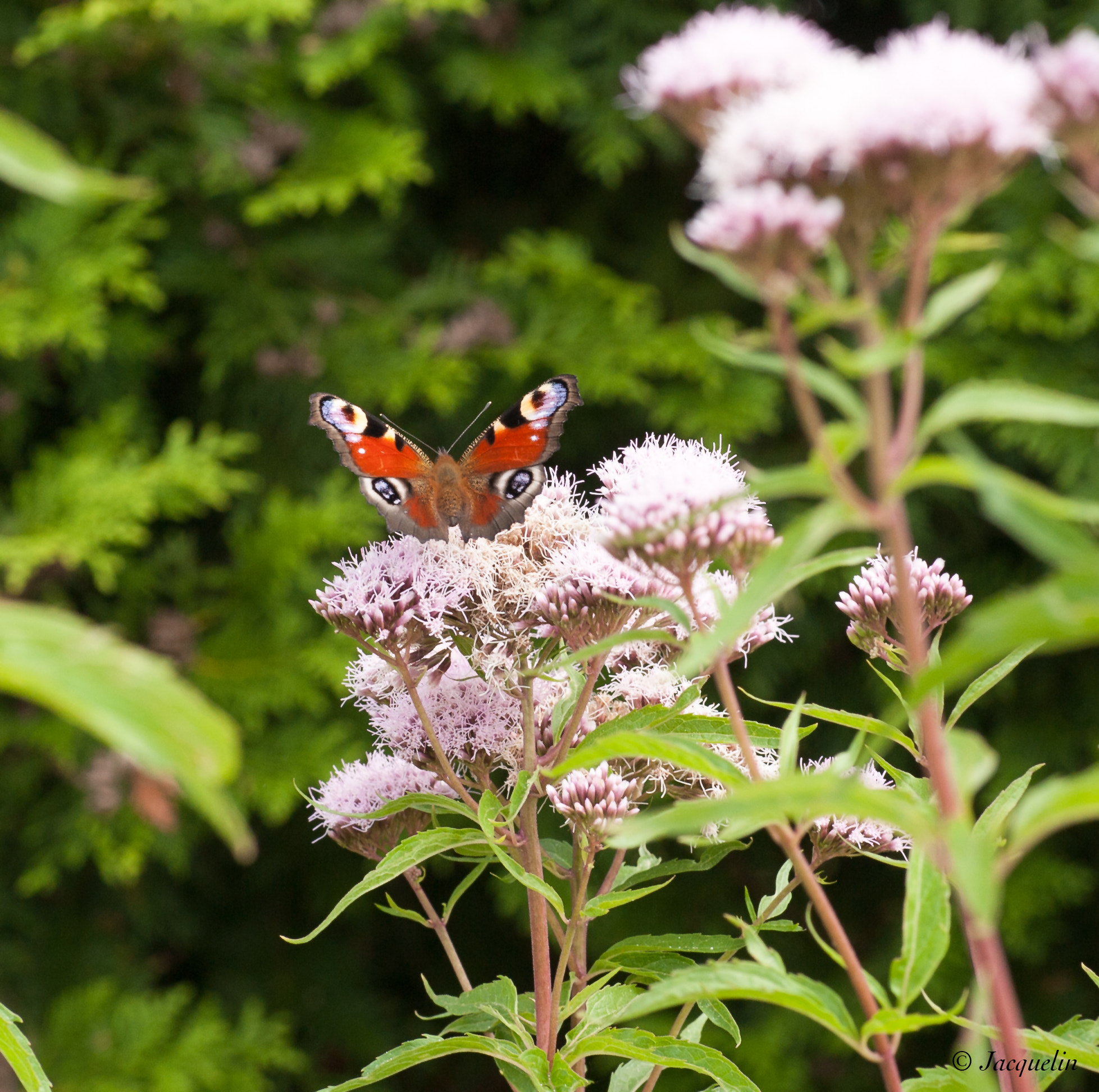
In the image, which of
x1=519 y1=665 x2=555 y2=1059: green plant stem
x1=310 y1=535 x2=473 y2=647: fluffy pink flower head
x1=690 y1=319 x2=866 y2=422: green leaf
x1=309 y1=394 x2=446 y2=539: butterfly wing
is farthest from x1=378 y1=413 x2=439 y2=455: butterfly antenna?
x1=690 y1=319 x2=866 y2=422: green leaf

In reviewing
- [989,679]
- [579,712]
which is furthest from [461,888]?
[989,679]

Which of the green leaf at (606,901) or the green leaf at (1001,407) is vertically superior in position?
the green leaf at (1001,407)

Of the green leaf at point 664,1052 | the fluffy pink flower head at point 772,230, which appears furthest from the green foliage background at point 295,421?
the fluffy pink flower head at point 772,230

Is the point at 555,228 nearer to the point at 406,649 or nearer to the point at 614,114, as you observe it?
the point at 614,114

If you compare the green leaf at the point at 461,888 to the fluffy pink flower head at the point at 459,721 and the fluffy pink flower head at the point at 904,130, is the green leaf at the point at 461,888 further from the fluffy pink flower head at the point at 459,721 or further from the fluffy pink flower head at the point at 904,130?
the fluffy pink flower head at the point at 904,130

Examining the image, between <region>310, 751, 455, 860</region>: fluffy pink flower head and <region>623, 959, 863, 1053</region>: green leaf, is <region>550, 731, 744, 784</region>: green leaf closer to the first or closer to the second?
<region>623, 959, 863, 1053</region>: green leaf

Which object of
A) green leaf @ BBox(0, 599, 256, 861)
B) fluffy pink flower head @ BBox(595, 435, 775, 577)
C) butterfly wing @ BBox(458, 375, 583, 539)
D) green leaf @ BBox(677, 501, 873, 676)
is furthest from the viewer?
butterfly wing @ BBox(458, 375, 583, 539)
